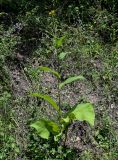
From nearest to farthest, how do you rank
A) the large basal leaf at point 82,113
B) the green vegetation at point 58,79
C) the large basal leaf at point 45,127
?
the large basal leaf at point 82,113 < the large basal leaf at point 45,127 < the green vegetation at point 58,79

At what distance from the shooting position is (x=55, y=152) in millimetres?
5324

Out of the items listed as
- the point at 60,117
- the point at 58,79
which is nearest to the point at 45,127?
the point at 60,117

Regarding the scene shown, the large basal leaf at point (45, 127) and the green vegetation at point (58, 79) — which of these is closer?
the large basal leaf at point (45, 127)

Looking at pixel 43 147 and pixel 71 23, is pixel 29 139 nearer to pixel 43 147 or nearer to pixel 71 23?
pixel 43 147

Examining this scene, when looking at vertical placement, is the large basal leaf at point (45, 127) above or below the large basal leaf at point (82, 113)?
below

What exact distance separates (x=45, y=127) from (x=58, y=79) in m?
0.84

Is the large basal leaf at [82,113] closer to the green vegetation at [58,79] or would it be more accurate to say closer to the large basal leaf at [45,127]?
the green vegetation at [58,79]

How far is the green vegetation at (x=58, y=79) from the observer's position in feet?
17.6

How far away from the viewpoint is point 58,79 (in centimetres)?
584

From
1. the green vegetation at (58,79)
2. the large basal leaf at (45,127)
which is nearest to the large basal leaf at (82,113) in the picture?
the green vegetation at (58,79)

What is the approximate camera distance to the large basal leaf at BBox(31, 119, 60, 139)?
17.1ft

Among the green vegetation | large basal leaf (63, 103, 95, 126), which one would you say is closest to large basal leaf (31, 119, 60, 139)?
the green vegetation

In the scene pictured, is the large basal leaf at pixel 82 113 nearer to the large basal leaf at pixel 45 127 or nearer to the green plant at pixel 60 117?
the green plant at pixel 60 117

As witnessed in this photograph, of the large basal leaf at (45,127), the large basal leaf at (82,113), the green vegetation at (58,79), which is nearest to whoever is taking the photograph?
the large basal leaf at (82,113)
